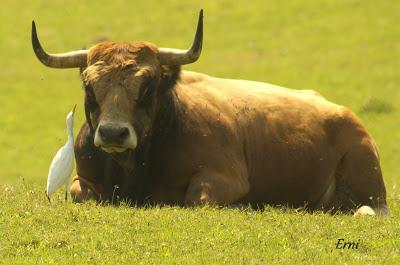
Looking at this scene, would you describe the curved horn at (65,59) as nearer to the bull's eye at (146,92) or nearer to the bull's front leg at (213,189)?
the bull's eye at (146,92)

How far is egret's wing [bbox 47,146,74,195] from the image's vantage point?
43.2 feet

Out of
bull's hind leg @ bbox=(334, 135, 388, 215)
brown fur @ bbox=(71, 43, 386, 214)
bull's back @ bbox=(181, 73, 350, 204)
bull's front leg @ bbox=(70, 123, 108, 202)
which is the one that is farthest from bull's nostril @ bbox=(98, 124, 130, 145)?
bull's hind leg @ bbox=(334, 135, 388, 215)

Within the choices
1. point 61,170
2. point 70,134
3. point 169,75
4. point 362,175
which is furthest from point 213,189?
point 362,175

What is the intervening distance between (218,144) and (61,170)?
5.44 ft

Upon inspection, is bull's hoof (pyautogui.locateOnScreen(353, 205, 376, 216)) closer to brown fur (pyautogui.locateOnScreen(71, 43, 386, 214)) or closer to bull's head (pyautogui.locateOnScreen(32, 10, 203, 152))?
brown fur (pyautogui.locateOnScreen(71, 43, 386, 214))

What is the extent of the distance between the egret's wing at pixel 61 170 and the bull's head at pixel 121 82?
55 centimetres

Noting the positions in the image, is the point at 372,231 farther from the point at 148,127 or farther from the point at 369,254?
the point at 148,127

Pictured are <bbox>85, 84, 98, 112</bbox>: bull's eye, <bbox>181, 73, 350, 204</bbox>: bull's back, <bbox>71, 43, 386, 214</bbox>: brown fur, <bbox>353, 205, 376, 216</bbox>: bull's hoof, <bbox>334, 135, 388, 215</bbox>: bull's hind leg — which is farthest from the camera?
<bbox>334, 135, 388, 215</bbox>: bull's hind leg

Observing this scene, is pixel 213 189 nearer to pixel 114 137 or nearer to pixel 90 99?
pixel 114 137

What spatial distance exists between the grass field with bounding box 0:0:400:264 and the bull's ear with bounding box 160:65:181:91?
161 cm

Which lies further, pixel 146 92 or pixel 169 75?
pixel 169 75

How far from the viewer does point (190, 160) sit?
1317cm

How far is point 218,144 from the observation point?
13484 millimetres

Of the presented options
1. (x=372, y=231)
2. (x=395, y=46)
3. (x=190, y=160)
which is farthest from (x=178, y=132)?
(x=395, y=46)
